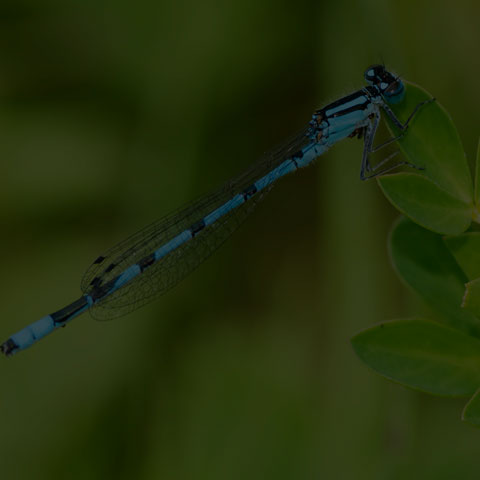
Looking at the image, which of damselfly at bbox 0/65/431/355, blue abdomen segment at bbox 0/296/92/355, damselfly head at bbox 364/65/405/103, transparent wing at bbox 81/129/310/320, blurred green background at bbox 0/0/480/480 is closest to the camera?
damselfly head at bbox 364/65/405/103

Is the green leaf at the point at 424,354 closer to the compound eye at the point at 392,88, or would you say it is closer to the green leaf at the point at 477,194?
the green leaf at the point at 477,194

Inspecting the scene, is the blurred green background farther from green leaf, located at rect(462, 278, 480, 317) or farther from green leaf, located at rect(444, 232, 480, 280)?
green leaf, located at rect(462, 278, 480, 317)

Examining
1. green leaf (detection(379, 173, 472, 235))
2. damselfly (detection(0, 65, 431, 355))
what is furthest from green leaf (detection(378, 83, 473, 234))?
damselfly (detection(0, 65, 431, 355))

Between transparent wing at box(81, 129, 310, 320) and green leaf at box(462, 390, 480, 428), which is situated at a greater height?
transparent wing at box(81, 129, 310, 320)

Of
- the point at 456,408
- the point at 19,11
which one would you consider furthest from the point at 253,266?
the point at 19,11

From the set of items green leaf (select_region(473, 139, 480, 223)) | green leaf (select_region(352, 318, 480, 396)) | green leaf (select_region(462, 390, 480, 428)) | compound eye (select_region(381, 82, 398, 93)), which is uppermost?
compound eye (select_region(381, 82, 398, 93))

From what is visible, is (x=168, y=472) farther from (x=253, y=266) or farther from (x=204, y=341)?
(x=253, y=266)

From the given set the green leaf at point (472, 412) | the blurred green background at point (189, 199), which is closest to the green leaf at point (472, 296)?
the green leaf at point (472, 412)
